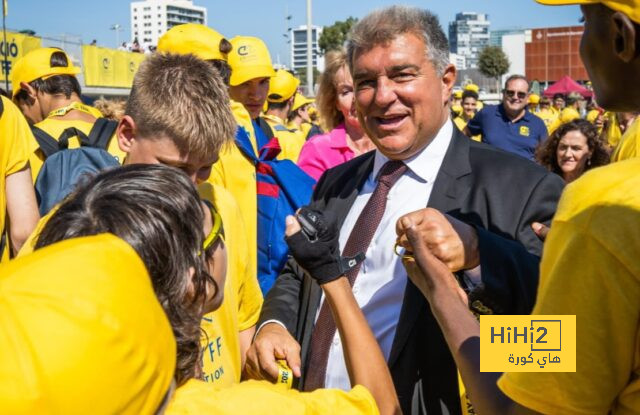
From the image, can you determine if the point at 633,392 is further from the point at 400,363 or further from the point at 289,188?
the point at 289,188

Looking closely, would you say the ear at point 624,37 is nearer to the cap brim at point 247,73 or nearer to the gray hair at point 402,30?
the gray hair at point 402,30

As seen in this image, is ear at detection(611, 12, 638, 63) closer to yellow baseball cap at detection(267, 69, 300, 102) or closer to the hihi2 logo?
the hihi2 logo

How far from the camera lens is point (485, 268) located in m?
1.90

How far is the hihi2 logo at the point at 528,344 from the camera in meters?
1.26

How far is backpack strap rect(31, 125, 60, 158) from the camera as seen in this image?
420 cm

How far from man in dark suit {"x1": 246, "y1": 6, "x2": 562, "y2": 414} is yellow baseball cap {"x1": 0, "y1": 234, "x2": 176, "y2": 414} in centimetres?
120

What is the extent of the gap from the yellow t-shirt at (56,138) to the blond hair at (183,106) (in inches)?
50.7

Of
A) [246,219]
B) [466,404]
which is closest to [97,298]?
[466,404]

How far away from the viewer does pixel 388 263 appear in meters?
2.49

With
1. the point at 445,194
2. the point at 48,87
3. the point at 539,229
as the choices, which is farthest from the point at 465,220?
the point at 48,87

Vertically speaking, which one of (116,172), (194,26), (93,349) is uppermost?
(194,26)

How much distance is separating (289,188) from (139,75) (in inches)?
55.1

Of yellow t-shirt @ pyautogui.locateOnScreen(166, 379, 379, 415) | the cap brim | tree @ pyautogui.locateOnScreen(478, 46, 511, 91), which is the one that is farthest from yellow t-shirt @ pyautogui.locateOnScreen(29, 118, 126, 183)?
tree @ pyautogui.locateOnScreen(478, 46, 511, 91)

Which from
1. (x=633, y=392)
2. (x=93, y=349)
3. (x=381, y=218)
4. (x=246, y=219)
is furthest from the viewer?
(x=246, y=219)
